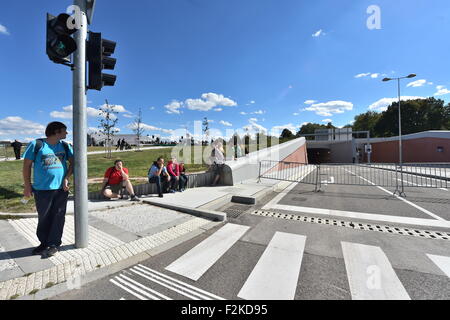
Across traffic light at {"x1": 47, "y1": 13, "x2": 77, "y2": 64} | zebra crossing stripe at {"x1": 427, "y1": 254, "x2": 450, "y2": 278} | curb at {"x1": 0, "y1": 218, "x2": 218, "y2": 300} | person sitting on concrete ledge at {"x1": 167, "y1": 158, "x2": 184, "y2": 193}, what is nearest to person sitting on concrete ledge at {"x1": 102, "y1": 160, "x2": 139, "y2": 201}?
person sitting on concrete ledge at {"x1": 167, "y1": 158, "x2": 184, "y2": 193}

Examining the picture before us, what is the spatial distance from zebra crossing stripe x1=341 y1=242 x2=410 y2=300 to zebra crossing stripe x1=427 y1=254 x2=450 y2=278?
2.10 feet

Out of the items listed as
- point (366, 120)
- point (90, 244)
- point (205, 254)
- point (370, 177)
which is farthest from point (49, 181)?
point (366, 120)

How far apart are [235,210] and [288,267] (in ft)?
9.86

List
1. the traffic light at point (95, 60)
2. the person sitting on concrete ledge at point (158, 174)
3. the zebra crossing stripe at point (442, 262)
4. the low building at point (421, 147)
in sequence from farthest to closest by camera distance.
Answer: the low building at point (421, 147) < the person sitting on concrete ledge at point (158, 174) < the traffic light at point (95, 60) < the zebra crossing stripe at point (442, 262)

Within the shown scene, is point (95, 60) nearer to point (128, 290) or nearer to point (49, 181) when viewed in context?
point (49, 181)

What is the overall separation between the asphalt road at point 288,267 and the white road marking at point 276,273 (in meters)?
0.01

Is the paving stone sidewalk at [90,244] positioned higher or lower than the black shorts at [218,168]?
lower

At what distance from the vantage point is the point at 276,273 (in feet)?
8.91

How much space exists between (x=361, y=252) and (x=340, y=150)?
48.6 metres

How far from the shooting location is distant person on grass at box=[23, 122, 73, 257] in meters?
2.85

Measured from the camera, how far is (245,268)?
284cm

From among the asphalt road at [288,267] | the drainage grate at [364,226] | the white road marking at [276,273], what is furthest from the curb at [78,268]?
the drainage grate at [364,226]

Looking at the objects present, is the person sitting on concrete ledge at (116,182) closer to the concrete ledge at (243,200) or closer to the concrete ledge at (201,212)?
the concrete ledge at (201,212)

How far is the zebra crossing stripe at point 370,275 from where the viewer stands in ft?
7.43
